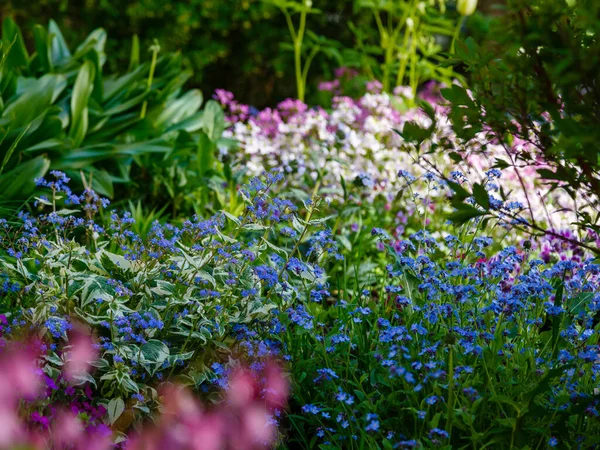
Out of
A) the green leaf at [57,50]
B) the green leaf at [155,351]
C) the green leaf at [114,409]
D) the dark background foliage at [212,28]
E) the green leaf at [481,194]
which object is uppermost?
the green leaf at [481,194]

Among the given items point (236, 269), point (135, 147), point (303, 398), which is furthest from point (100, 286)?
point (135, 147)

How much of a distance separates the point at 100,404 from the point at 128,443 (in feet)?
0.66

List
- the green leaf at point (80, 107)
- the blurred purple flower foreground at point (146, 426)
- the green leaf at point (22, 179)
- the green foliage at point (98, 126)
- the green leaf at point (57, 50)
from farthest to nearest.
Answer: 1. the green leaf at point (57, 50)
2. the green leaf at point (80, 107)
3. the green foliage at point (98, 126)
4. the green leaf at point (22, 179)
5. the blurred purple flower foreground at point (146, 426)

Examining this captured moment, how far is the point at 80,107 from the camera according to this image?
4.49m

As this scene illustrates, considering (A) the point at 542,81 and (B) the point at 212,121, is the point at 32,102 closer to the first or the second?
(B) the point at 212,121

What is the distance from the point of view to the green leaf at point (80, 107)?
4473 mm

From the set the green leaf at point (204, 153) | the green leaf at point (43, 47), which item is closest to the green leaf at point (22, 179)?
the green leaf at point (204, 153)

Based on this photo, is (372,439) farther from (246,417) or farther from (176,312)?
(176,312)

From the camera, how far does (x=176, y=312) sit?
269cm

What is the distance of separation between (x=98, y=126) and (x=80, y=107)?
0.24m

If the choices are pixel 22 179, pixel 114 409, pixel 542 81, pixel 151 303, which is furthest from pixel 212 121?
pixel 542 81

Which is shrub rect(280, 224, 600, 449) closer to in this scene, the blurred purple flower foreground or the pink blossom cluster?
the blurred purple flower foreground

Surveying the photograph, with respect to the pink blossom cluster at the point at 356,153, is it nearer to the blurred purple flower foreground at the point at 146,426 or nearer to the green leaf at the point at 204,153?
the green leaf at the point at 204,153

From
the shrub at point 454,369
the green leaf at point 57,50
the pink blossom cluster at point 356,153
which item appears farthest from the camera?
the green leaf at point 57,50
